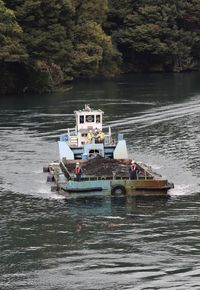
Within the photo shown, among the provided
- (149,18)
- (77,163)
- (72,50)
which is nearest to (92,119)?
(77,163)

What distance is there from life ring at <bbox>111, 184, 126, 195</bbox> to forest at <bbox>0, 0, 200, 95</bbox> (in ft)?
215

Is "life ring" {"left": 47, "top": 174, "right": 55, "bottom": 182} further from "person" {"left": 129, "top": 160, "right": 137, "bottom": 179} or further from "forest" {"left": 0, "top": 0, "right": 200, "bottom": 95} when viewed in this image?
"forest" {"left": 0, "top": 0, "right": 200, "bottom": 95}

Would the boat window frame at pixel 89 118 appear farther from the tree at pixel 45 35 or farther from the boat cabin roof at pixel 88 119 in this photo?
the tree at pixel 45 35

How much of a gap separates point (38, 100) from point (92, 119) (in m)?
45.4

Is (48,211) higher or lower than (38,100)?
lower

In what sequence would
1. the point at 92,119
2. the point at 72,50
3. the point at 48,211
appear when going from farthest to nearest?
the point at 72,50 < the point at 92,119 < the point at 48,211

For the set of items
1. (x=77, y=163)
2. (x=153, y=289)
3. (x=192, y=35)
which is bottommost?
(x=153, y=289)

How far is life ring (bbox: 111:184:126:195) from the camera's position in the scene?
48469 mm

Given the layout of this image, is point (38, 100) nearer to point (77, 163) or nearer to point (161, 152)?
point (161, 152)

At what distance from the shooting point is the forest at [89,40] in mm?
116312

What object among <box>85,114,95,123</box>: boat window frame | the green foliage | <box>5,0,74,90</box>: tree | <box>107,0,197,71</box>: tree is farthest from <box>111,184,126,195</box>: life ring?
<box>107,0,197,71</box>: tree

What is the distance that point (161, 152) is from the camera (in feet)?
212

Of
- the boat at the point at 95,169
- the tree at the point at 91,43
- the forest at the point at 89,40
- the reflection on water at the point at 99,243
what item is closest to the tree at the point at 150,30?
the forest at the point at 89,40

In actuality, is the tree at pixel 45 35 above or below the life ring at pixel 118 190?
above
